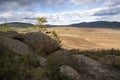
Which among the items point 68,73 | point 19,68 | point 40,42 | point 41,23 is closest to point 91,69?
point 68,73

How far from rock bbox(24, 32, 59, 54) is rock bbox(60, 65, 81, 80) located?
541 cm

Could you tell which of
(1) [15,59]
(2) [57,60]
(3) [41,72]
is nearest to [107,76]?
(2) [57,60]

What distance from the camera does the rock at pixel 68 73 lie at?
34.3ft

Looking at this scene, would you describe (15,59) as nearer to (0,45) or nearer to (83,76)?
(0,45)

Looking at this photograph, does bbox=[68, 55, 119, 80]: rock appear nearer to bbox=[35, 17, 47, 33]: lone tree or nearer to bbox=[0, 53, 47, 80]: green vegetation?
bbox=[0, 53, 47, 80]: green vegetation

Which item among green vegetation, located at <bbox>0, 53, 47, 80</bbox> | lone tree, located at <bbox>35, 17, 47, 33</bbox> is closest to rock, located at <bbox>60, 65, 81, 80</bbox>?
green vegetation, located at <bbox>0, 53, 47, 80</bbox>

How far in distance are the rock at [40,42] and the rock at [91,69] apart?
4179 mm

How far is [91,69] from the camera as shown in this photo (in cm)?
1210

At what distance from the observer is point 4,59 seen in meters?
9.73

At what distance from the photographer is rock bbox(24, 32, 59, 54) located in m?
16.4

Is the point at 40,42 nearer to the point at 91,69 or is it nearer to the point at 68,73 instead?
the point at 91,69

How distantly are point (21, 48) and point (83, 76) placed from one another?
3578 millimetres

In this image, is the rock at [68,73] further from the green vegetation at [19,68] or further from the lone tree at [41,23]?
the lone tree at [41,23]

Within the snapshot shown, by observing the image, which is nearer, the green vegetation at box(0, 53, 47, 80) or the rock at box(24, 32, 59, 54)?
the green vegetation at box(0, 53, 47, 80)
